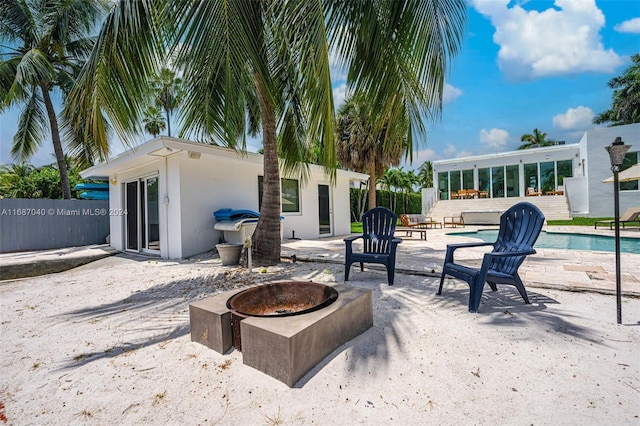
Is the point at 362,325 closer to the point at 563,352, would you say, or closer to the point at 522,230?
the point at 563,352

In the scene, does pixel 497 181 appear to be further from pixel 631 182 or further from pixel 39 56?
pixel 39 56

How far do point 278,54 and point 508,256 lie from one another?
316 cm

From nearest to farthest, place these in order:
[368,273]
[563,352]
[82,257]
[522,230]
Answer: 1. [563,352]
2. [522,230]
3. [368,273]
4. [82,257]

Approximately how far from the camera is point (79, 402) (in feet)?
6.01

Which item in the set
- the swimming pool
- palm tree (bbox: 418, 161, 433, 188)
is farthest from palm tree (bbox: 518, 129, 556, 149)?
the swimming pool

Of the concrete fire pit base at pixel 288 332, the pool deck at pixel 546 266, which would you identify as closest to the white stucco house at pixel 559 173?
the pool deck at pixel 546 266

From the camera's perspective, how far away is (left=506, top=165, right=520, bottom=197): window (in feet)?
66.9

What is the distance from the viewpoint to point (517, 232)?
11.2ft

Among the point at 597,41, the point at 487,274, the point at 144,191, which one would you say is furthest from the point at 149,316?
the point at 597,41

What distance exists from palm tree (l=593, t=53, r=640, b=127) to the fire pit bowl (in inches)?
1145

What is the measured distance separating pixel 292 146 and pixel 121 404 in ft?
16.9

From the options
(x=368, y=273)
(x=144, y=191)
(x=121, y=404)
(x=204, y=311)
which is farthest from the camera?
(x=144, y=191)

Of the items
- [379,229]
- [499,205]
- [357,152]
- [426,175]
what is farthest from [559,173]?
[379,229]

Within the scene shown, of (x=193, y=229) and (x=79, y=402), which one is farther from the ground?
(x=193, y=229)
